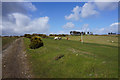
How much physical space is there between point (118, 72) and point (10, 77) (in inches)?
439

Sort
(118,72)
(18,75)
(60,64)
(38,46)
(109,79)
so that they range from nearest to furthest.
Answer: (109,79), (118,72), (18,75), (60,64), (38,46)

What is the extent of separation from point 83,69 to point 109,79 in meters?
2.66

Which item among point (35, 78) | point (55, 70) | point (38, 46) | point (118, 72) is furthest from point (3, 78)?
point (38, 46)

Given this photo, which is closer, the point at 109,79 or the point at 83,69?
the point at 109,79

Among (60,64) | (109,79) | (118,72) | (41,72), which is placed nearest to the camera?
(109,79)

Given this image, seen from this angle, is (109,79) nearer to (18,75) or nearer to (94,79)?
(94,79)

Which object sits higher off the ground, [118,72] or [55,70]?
[118,72]

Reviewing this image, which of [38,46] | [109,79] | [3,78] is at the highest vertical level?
[38,46]

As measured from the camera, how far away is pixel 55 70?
10.0 m

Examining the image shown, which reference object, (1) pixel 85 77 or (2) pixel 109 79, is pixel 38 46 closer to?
(1) pixel 85 77

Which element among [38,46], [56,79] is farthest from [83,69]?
[38,46]

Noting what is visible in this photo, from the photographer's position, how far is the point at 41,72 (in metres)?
9.71

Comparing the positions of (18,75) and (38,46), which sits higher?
(38,46)

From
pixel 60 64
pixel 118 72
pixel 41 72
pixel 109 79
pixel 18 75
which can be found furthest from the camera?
pixel 60 64
